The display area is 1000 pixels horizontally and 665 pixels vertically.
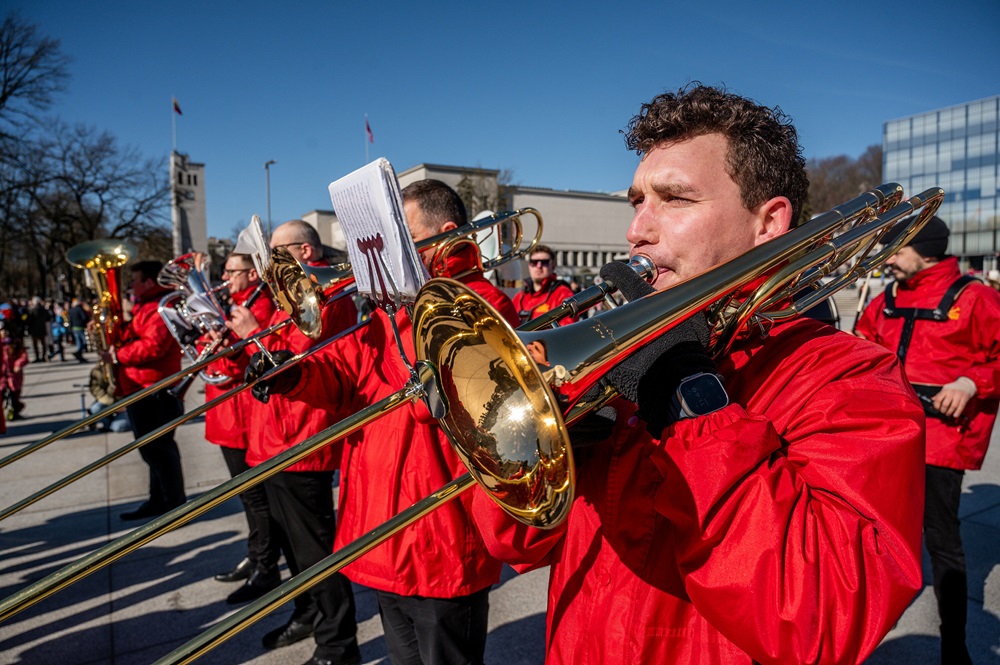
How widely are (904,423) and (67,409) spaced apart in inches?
495

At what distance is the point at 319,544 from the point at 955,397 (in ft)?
10.5

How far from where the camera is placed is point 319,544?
3092mm

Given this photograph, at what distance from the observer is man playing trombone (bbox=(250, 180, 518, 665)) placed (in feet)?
6.86

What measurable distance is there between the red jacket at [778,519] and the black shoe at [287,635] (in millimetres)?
2570

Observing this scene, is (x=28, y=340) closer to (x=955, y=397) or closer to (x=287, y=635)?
(x=287, y=635)

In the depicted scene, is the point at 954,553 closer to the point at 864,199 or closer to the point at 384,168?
the point at 864,199

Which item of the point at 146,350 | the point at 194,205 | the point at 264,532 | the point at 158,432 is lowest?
the point at 264,532

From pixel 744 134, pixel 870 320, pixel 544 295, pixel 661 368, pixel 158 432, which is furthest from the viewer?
pixel 544 295

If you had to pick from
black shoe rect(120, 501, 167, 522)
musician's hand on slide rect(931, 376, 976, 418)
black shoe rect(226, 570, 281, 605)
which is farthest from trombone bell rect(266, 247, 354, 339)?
black shoe rect(120, 501, 167, 522)

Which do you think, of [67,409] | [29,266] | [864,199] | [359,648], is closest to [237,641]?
[359,648]

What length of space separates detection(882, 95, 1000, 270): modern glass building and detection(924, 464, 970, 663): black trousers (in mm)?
61643

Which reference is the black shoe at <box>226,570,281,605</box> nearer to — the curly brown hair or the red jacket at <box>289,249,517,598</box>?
the red jacket at <box>289,249,517,598</box>

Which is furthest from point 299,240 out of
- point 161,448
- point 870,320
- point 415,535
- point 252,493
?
point 870,320

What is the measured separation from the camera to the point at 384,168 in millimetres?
1532
